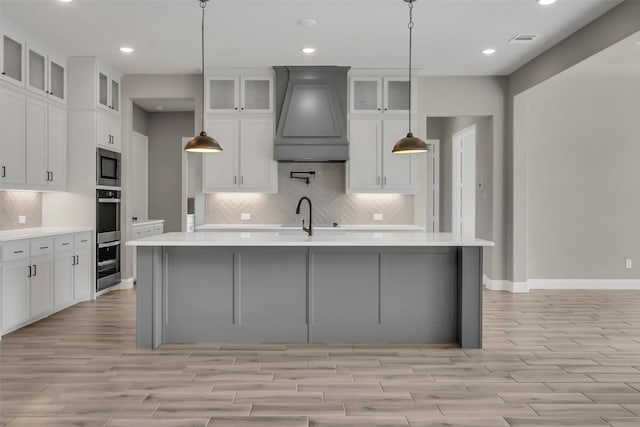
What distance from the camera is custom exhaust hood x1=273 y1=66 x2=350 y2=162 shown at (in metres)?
6.37

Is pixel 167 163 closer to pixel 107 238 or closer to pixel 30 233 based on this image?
pixel 107 238

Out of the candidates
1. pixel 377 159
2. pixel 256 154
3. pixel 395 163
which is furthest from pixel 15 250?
pixel 395 163

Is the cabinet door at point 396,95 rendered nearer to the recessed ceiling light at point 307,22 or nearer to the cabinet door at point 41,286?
the recessed ceiling light at point 307,22

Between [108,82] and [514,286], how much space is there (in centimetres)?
600

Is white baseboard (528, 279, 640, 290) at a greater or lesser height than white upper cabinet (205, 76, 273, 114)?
lesser

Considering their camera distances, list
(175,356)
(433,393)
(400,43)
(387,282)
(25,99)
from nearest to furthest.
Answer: (433,393), (175,356), (387,282), (25,99), (400,43)

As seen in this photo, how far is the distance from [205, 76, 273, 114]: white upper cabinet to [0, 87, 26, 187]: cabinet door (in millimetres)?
2194

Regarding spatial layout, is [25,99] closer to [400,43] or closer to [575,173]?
[400,43]

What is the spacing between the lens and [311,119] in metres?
6.38

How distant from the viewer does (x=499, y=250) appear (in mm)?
6898

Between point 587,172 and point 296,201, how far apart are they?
404 centimetres

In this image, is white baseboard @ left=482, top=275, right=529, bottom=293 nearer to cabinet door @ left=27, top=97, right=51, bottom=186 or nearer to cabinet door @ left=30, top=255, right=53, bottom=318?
cabinet door @ left=30, top=255, right=53, bottom=318

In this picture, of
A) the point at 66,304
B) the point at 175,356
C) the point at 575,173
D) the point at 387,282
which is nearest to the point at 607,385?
the point at 387,282

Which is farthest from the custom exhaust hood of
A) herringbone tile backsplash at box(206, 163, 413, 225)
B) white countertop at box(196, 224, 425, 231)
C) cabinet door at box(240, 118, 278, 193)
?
white countertop at box(196, 224, 425, 231)
